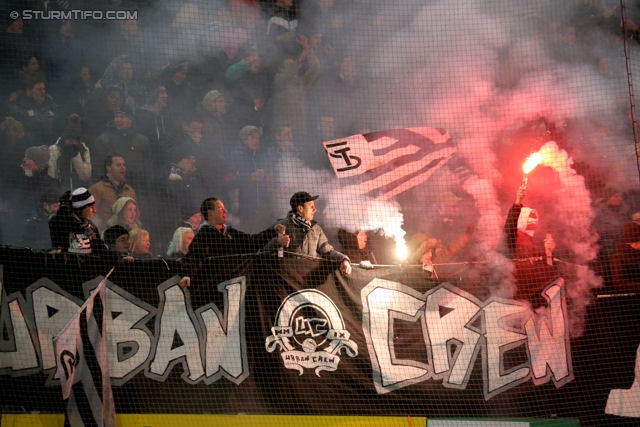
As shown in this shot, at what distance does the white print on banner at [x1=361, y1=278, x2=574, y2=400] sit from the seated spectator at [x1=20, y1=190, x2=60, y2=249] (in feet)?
9.18

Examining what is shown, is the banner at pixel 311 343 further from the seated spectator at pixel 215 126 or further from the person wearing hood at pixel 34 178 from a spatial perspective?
the seated spectator at pixel 215 126

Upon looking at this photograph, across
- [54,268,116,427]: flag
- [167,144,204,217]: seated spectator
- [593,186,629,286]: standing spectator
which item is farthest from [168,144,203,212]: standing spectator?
[593,186,629,286]: standing spectator

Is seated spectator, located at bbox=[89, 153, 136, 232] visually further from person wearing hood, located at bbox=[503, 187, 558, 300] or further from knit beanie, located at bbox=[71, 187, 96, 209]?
person wearing hood, located at bbox=[503, 187, 558, 300]

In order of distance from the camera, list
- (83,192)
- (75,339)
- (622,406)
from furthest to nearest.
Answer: (622,406) → (83,192) → (75,339)

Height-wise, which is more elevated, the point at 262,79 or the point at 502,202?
the point at 262,79

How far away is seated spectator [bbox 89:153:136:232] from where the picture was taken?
666 cm

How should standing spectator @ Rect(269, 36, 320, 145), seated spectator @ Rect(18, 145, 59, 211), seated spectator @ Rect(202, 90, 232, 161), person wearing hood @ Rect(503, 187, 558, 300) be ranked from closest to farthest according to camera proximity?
person wearing hood @ Rect(503, 187, 558, 300), seated spectator @ Rect(18, 145, 59, 211), seated spectator @ Rect(202, 90, 232, 161), standing spectator @ Rect(269, 36, 320, 145)

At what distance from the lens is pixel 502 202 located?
25.4ft

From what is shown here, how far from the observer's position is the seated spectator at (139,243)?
602 centimetres

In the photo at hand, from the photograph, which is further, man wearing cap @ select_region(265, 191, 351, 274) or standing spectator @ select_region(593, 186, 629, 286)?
standing spectator @ select_region(593, 186, 629, 286)

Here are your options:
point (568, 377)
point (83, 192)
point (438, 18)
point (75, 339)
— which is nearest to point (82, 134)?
point (83, 192)

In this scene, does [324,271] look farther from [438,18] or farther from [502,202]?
[438,18]

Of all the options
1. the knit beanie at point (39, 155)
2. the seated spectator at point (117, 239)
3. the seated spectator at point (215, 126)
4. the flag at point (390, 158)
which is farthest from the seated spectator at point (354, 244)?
the knit beanie at point (39, 155)

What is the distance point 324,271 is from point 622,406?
257cm
